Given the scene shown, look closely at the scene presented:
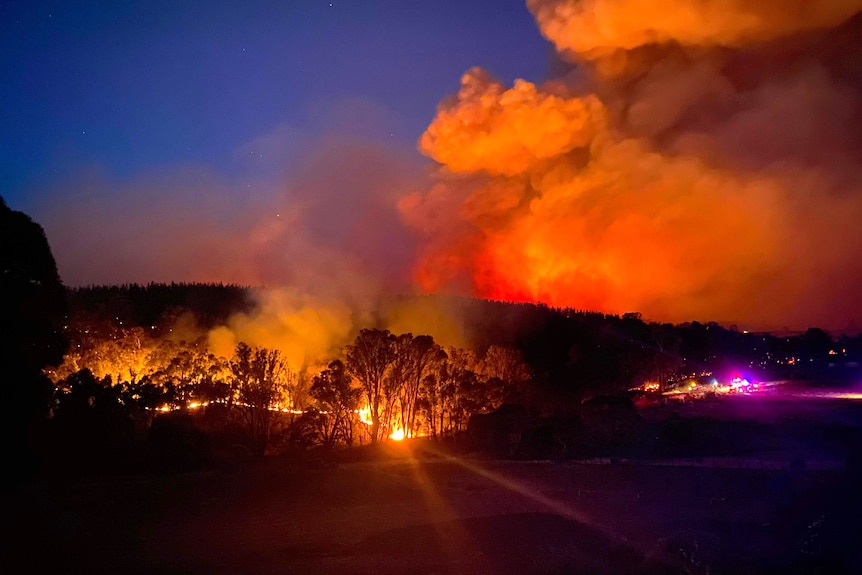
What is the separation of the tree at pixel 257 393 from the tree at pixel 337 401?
233 centimetres

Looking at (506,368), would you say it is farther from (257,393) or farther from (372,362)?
(257,393)

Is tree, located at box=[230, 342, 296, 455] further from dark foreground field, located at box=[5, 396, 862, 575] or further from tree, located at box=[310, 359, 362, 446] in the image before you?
dark foreground field, located at box=[5, 396, 862, 575]

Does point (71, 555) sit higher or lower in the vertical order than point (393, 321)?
lower

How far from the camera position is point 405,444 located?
3195cm

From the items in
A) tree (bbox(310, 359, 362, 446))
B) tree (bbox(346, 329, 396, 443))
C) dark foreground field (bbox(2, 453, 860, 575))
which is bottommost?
dark foreground field (bbox(2, 453, 860, 575))

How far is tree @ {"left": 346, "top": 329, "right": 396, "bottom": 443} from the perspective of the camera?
112 ft

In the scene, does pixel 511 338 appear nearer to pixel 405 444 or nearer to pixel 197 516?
pixel 405 444

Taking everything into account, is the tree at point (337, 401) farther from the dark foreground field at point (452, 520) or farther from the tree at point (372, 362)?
the dark foreground field at point (452, 520)

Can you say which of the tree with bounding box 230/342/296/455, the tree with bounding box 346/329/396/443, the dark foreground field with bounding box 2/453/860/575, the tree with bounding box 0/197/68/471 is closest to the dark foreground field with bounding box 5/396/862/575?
the dark foreground field with bounding box 2/453/860/575

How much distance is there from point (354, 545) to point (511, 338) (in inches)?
2323

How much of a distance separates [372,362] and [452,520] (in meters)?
17.2

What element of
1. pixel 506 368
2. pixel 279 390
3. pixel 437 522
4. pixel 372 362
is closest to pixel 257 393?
pixel 279 390

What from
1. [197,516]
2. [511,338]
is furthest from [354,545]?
[511,338]

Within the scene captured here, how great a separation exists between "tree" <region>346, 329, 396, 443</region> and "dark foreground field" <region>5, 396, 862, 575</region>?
29.5 ft
